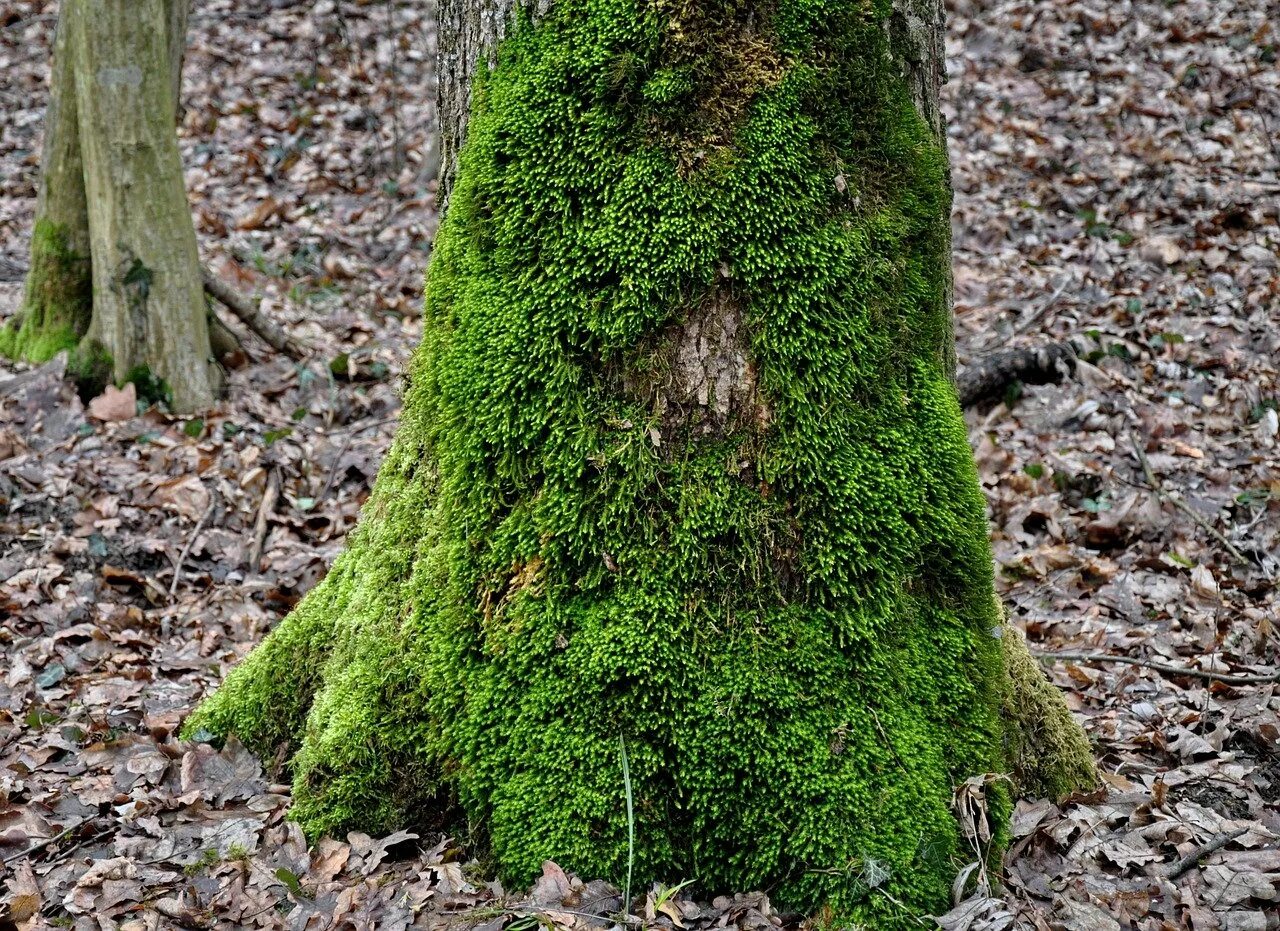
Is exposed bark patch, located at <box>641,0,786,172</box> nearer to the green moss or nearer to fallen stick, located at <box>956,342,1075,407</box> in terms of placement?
fallen stick, located at <box>956,342,1075,407</box>

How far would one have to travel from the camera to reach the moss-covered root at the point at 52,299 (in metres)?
6.51

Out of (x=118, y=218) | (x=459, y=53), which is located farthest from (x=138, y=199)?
(x=459, y=53)

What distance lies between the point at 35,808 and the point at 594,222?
2.38m

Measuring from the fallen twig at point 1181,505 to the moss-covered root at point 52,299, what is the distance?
6415 mm

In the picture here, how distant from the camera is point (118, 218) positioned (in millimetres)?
6223

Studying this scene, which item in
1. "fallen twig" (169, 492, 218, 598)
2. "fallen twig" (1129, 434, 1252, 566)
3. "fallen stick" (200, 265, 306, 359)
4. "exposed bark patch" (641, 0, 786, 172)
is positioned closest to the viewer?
"exposed bark patch" (641, 0, 786, 172)

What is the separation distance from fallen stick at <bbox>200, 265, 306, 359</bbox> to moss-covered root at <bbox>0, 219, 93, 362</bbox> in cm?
77

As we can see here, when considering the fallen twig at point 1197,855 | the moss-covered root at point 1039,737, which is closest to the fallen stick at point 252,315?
the moss-covered root at point 1039,737

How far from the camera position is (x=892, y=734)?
8.14ft

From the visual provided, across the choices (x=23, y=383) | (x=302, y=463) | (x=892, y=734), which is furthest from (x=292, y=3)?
(x=892, y=734)

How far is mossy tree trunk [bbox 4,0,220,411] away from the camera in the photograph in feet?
19.9

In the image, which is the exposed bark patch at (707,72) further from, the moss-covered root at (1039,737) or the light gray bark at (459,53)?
the moss-covered root at (1039,737)

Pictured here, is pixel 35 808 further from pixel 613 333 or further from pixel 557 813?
pixel 613 333

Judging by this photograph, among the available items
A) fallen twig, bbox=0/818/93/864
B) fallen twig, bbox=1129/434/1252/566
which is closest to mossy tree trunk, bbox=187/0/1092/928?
fallen twig, bbox=0/818/93/864
